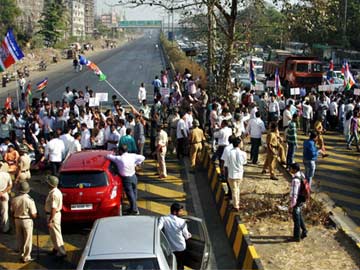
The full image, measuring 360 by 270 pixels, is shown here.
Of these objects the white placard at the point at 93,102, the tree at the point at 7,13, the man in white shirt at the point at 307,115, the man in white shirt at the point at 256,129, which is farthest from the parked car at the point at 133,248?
the tree at the point at 7,13

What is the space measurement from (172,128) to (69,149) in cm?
368

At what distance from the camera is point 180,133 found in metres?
16.7

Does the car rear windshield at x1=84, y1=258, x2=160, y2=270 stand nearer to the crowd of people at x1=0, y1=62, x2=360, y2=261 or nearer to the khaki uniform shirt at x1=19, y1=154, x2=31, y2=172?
the crowd of people at x1=0, y1=62, x2=360, y2=261

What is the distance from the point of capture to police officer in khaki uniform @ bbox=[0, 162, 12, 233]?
1105 cm

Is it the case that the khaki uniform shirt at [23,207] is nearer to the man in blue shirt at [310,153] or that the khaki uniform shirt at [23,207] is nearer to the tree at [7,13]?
the man in blue shirt at [310,153]

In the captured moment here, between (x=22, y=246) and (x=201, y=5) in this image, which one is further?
(x=201, y=5)

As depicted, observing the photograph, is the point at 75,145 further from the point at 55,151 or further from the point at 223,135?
the point at 223,135

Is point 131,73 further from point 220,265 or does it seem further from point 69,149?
point 220,265

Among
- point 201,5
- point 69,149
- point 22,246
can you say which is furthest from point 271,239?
Answer: point 201,5

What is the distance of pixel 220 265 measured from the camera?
A: 32.7ft

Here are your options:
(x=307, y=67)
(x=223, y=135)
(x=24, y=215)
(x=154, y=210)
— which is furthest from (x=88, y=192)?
(x=307, y=67)

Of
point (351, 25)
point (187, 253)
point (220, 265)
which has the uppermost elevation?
point (351, 25)

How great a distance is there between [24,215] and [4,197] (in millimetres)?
1591

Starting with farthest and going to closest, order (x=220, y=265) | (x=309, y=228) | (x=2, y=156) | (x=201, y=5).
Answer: (x=201, y=5) < (x=2, y=156) < (x=309, y=228) < (x=220, y=265)
